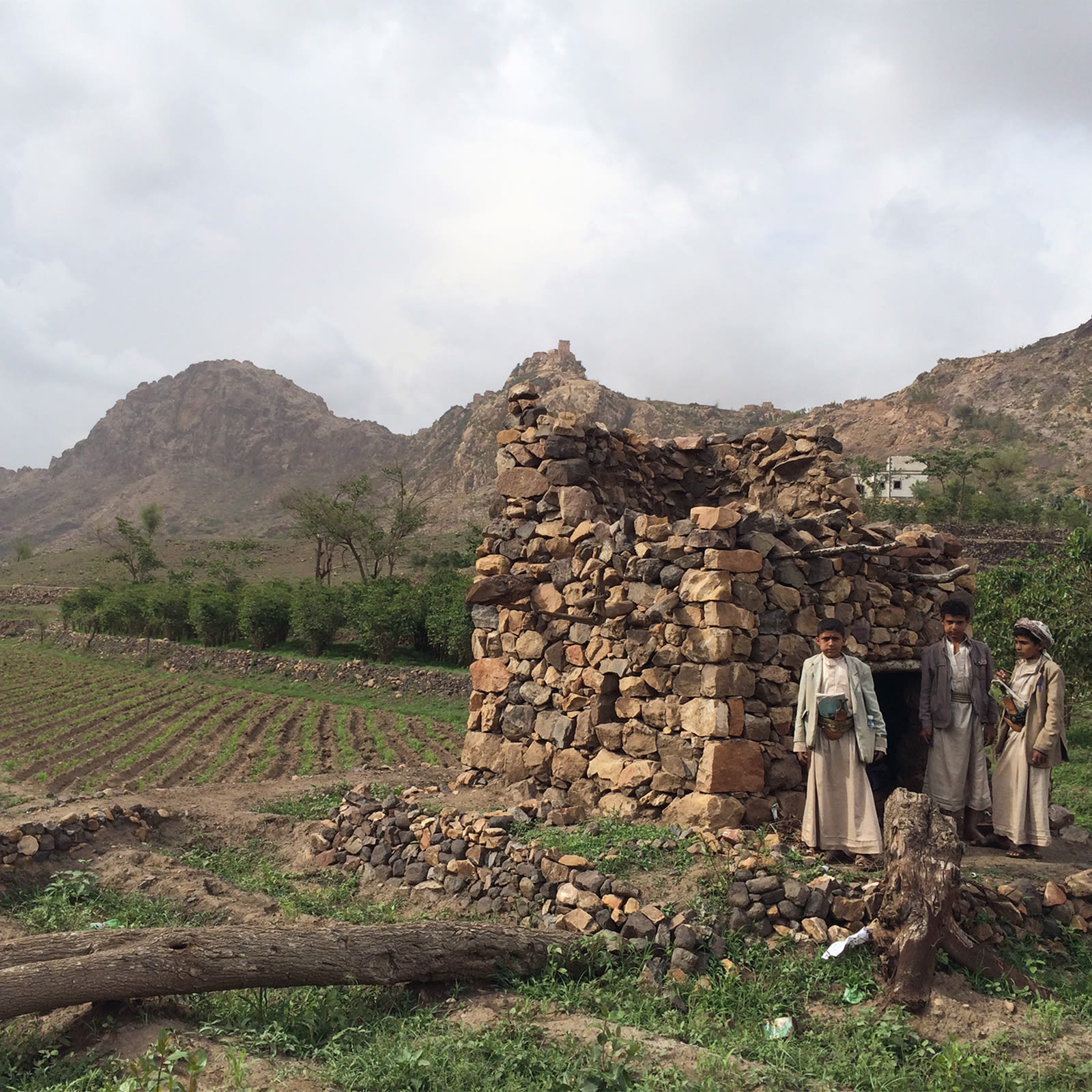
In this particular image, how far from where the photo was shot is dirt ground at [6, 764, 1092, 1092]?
379 centimetres

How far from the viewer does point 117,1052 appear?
12.4 feet

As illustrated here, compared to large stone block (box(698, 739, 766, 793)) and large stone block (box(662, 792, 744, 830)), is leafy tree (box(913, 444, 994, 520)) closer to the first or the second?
large stone block (box(698, 739, 766, 793))

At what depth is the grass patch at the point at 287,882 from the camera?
19.2 ft

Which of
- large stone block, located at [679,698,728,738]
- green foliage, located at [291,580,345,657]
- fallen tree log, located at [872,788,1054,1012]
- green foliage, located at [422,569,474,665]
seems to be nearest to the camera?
fallen tree log, located at [872,788,1054,1012]

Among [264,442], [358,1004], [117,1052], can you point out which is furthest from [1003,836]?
[264,442]

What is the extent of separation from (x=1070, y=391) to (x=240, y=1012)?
7299 cm

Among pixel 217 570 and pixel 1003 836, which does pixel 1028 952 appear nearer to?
pixel 1003 836

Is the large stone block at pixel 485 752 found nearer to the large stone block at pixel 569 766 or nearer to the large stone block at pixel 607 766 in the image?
the large stone block at pixel 569 766

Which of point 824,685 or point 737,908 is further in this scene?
point 824,685

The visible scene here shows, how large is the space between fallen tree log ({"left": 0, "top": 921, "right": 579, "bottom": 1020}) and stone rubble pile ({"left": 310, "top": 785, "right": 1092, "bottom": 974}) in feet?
2.42

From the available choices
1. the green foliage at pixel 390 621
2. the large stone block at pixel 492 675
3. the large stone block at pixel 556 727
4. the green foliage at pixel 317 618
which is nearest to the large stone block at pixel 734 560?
the large stone block at pixel 556 727

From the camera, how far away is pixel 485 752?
8.09m

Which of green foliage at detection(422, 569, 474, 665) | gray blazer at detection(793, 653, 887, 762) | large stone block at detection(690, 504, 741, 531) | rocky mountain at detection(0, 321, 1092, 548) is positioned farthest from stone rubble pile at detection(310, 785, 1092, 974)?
green foliage at detection(422, 569, 474, 665)

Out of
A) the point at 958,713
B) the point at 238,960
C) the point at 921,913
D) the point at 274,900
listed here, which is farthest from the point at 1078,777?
the point at 238,960
